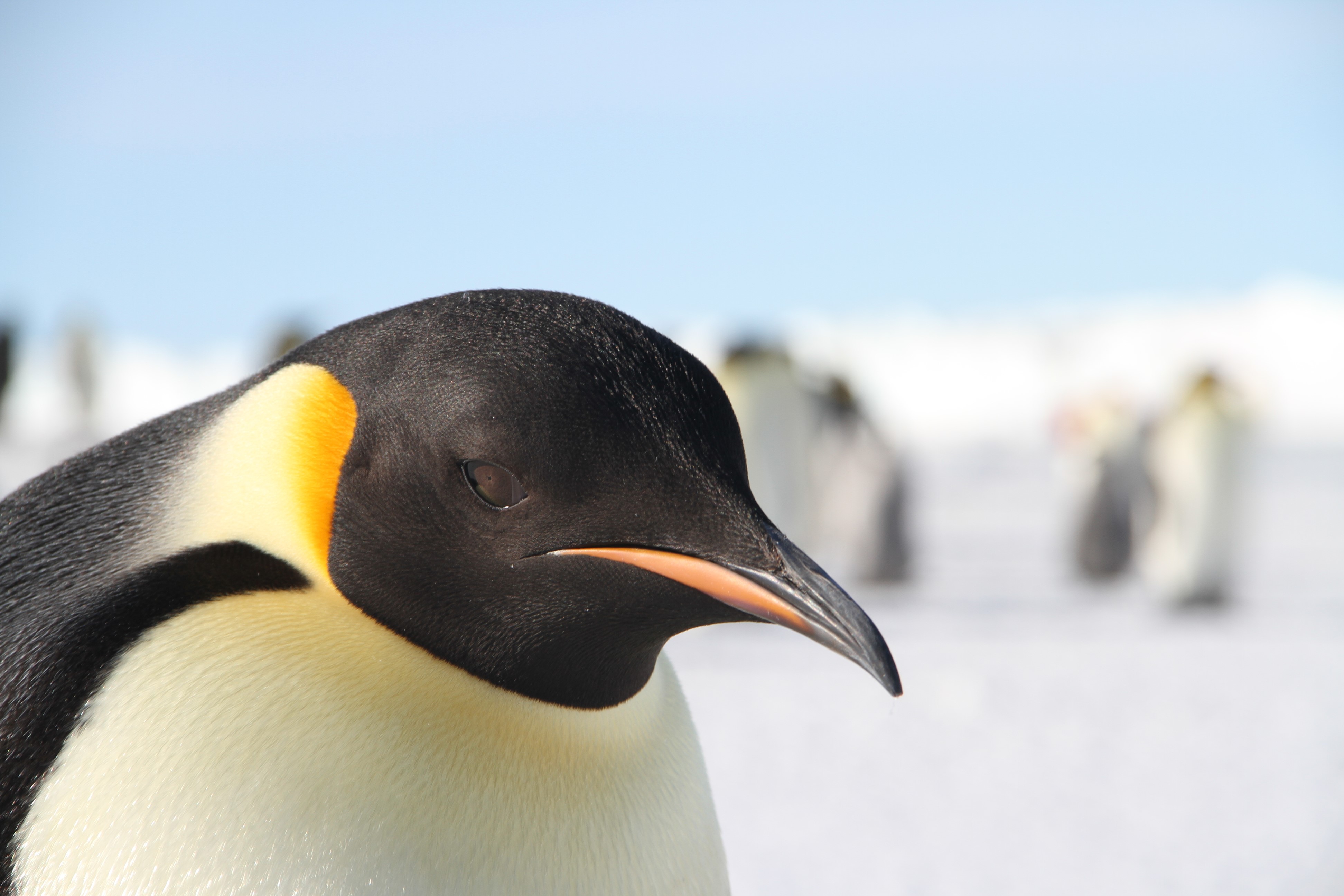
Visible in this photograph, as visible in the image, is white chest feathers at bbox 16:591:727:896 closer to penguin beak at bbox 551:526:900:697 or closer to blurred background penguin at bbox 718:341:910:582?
penguin beak at bbox 551:526:900:697

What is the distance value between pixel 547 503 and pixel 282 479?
0.25m

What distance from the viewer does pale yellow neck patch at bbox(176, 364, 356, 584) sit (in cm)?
106

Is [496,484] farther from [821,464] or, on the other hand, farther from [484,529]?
[821,464]

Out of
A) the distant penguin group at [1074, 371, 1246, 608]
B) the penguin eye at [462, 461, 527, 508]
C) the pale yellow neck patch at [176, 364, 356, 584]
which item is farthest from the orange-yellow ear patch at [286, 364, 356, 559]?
the distant penguin group at [1074, 371, 1246, 608]

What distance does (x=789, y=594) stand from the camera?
3.13ft

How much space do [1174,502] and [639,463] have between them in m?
8.90

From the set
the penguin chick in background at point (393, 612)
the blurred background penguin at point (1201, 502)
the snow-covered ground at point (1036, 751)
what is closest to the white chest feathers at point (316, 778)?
the penguin chick in background at point (393, 612)

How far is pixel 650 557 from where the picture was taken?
Result: 3.29ft

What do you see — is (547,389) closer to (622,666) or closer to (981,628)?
(622,666)

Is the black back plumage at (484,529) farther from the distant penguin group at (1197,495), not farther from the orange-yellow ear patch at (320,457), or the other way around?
the distant penguin group at (1197,495)

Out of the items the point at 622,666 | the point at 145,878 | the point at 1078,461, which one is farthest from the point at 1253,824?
the point at 1078,461

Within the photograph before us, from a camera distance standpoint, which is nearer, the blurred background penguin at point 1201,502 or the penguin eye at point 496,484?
the penguin eye at point 496,484

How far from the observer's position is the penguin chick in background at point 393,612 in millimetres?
1000

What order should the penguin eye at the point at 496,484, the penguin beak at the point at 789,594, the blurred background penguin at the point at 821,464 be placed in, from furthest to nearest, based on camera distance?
1. the blurred background penguin at the point at 821,464
2. the penguin eye at the point at 496,484
3. the penguin beak at the point at 789,594
